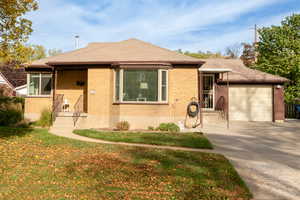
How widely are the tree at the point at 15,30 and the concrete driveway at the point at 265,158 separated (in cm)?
841

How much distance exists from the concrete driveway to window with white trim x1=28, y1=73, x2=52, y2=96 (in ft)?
34.2

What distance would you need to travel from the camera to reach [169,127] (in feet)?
38.8

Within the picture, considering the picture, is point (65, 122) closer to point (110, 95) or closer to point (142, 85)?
point (110, 95)

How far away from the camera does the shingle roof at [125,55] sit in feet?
42.3

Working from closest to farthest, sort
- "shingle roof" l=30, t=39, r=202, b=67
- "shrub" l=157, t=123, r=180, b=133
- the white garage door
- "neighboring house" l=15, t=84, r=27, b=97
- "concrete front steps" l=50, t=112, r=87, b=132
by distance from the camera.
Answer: "shrub" l=157, t=123, r=180, b=133 < "concrete front steps" l=50, t=112, r=87, b=132 < "shingle roof" l=30, t=39, r=202, b=67 < the white garage door < "neighboring house" l=15, t=84, r=27, b=97

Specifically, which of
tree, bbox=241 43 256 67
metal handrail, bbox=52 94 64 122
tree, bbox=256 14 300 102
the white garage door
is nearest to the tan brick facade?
metal handrail, bbox=52 94 64 122

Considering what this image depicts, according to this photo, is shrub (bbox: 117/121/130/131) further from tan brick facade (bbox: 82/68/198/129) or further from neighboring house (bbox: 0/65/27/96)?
neighboring house (bbox: 0/65/27/96)

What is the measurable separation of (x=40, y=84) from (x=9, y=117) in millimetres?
2928

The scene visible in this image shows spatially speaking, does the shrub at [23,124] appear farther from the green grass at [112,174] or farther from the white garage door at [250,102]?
the white garage door at [250,102]

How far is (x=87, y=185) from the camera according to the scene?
190 inches

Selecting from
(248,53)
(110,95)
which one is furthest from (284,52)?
(110,95)

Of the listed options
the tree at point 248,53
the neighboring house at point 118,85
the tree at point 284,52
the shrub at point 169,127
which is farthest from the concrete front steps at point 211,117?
the tree at point 248,53

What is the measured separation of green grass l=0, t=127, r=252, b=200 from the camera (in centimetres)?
444

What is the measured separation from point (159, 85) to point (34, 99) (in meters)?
8.31
